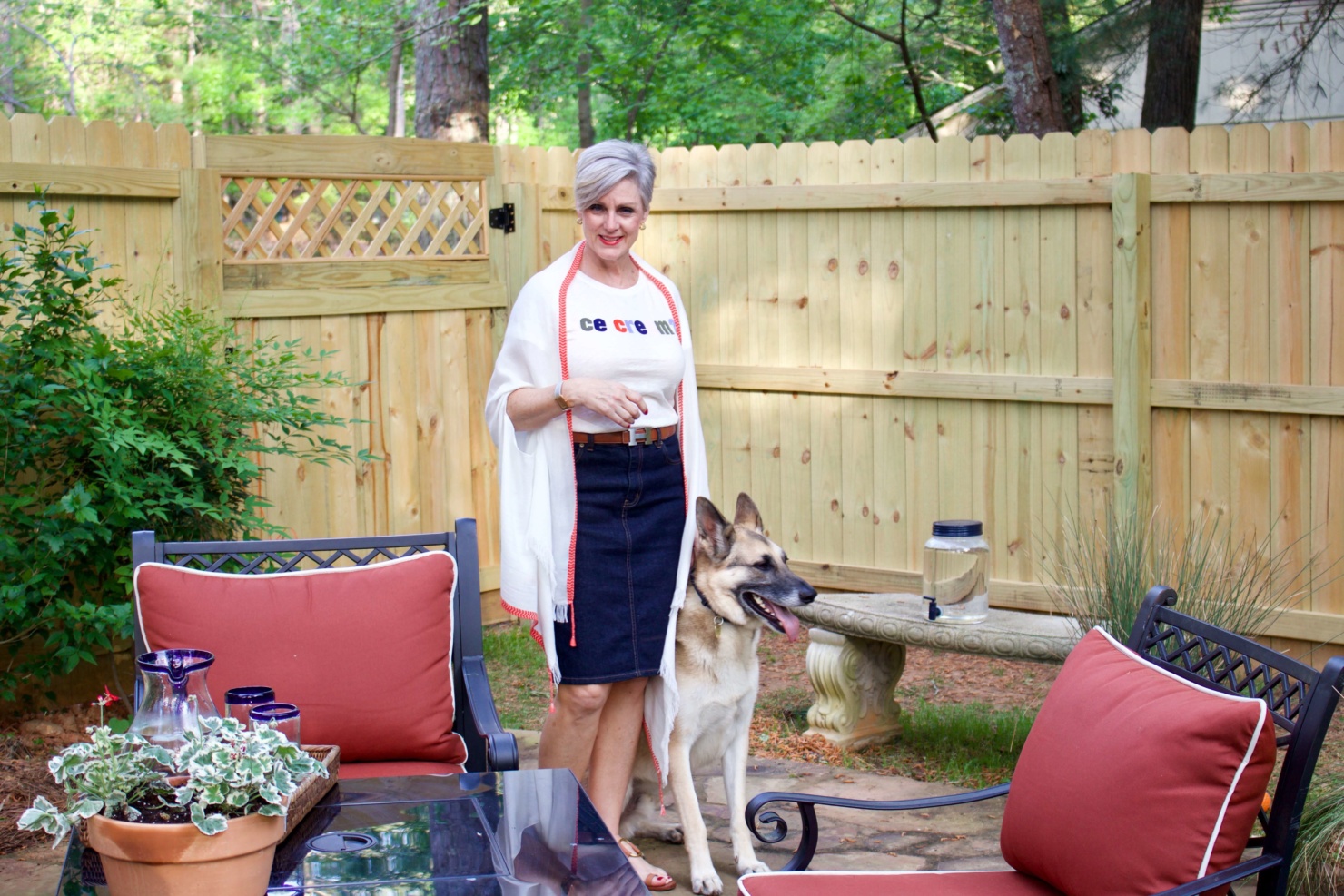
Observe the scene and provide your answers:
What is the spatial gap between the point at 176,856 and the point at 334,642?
46.9 inches

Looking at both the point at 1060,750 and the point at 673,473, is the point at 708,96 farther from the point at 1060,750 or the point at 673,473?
the point at 1060,750

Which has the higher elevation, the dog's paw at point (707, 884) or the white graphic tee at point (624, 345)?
the white graphic tee at point (624, 345)

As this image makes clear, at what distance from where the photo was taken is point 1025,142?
5.61 metres

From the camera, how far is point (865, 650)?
15.1 ft

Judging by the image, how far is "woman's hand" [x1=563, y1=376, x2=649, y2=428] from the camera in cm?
290

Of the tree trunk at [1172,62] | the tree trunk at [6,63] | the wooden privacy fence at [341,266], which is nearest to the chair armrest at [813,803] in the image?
the wooden privacy fence at [341,266]

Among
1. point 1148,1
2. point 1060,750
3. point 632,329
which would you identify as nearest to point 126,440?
point 632,329

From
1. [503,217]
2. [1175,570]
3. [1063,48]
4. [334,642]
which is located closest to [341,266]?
[503,217]

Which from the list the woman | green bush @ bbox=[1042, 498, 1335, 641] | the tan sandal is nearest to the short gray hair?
the woman

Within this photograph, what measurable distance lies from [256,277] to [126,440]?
1.45 meters

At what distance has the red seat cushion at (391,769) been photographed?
2.85 metres

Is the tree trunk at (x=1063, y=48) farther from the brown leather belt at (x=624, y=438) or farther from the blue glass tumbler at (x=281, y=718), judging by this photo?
the blue glass tumbler at (x=281, y=718)

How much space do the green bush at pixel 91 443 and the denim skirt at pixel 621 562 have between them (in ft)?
5.48

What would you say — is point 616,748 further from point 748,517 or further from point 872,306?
point 872,306
